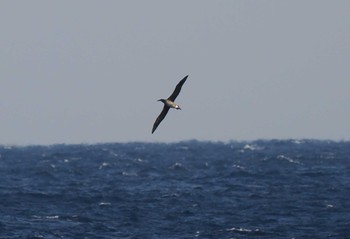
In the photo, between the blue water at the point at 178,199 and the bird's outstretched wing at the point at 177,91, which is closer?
the bird's outstretched wing at the point at 177,91

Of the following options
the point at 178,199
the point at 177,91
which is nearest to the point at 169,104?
the point at 177,91

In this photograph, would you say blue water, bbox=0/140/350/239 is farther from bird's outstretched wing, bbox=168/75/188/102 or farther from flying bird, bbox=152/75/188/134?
bird's outstretched wing, bbox=168/75/188/102

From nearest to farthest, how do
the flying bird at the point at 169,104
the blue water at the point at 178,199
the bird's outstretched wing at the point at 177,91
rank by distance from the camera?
the bird's outstretched wing at the point at 177,91, the flying bird at the point at 169,104, the blue water at the point at 178,199

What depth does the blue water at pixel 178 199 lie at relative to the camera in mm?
44688

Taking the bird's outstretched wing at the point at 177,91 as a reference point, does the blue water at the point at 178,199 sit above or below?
below

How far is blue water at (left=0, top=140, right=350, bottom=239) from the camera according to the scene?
1759 inches

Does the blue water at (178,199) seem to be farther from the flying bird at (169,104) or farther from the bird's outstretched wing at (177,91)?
the bird's outstretched wing at (177,91)

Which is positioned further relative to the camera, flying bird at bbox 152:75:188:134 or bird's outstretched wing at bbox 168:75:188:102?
flying bird at bbox 152:75:188:134

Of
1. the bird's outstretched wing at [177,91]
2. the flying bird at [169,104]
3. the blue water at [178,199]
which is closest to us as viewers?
the bird's outstretched wing at [177,91]

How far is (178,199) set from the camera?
54812 millimetres

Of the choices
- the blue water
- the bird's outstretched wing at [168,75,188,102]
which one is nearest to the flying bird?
the bird's outstretched wing at [168,75,188,102]

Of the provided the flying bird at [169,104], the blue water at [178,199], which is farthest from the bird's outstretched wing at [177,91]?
the blue water at [178,199]

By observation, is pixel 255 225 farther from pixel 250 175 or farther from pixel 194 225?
pixel 250 175

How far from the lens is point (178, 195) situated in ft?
186
